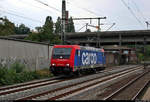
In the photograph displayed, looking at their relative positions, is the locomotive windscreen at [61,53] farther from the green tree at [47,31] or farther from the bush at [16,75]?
the green tree at [47,31]

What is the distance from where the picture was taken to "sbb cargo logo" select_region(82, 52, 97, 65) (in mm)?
24812

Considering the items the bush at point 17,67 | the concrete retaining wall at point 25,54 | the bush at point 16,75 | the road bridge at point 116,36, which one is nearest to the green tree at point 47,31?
the concrete retaining wall at point 25,54

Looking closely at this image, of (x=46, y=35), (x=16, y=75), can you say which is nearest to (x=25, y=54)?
(x=16, y=75)

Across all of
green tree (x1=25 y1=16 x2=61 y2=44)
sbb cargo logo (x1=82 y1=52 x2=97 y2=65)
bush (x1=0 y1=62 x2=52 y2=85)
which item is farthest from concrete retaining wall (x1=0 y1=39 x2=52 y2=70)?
green tree (x1=25 y1=16 x2=61 y2=44)

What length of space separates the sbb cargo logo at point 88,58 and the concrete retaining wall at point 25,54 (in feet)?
15.7

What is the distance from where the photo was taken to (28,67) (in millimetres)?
24047

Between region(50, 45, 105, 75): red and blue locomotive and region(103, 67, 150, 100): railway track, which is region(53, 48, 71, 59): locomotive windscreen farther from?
region(103, 67, 150, 100): railway track

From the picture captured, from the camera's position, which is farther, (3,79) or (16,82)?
(16,82)

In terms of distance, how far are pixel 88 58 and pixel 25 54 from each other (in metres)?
6.42

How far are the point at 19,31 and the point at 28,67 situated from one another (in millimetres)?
110891

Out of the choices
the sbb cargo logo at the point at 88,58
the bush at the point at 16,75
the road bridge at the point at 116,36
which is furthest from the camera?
the road bridge at the point at 116,36

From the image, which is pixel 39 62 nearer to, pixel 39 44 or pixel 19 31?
pixel 39 44

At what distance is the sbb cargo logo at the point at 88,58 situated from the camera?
81.4ft

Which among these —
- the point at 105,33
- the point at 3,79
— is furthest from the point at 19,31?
the point at 3,79
